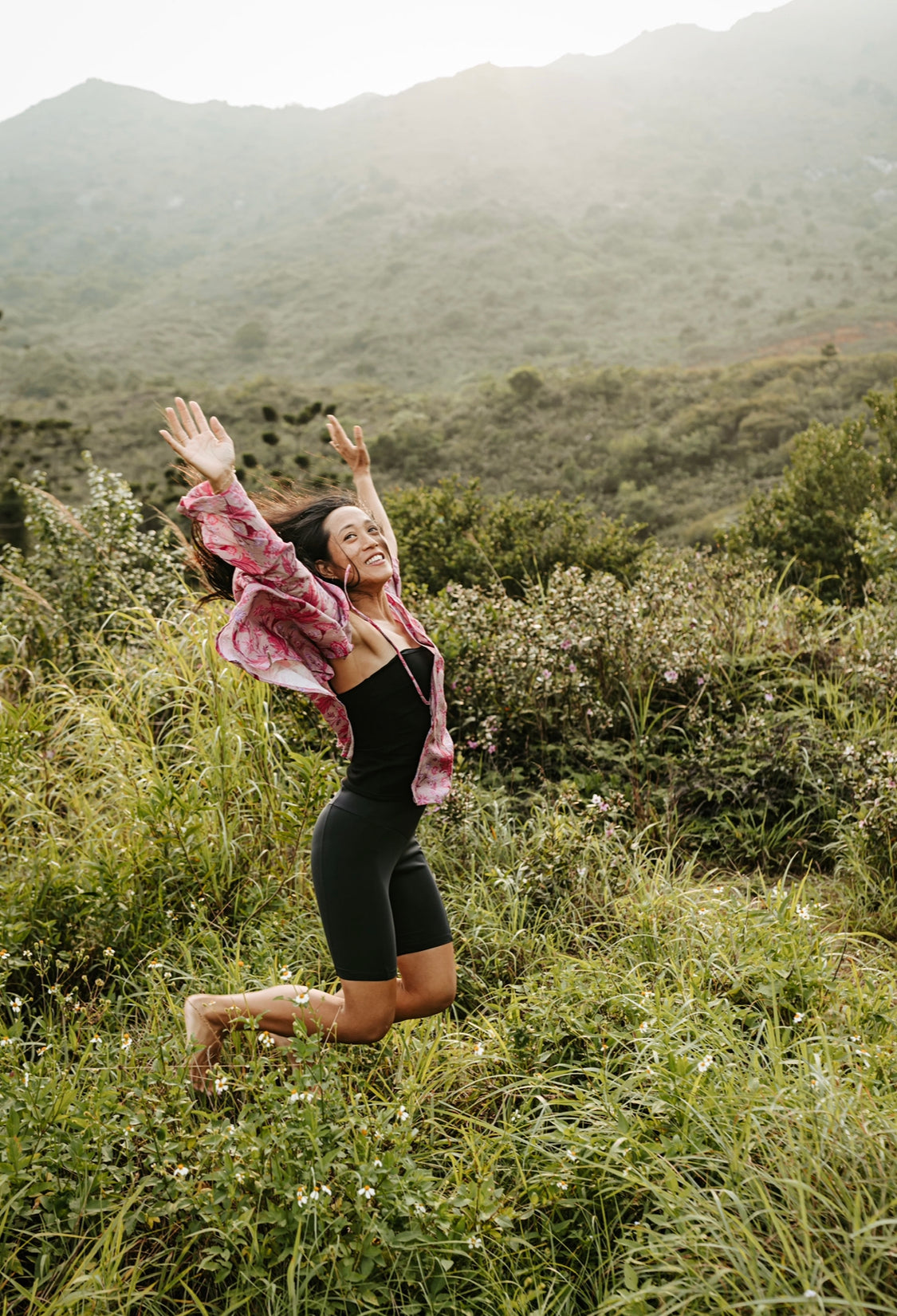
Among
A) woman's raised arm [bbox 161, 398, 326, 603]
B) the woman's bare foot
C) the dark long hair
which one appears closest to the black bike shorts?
the woman's bare foot

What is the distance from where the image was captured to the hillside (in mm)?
23891

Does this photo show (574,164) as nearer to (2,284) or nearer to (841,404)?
(2,284)

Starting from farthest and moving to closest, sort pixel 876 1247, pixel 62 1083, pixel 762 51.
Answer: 1. pixel 762 51
2. pixel 62 1083
3. pixel 876 1247

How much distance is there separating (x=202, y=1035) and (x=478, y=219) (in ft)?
274

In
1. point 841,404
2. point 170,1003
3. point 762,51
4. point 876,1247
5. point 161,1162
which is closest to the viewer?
point 876,1247

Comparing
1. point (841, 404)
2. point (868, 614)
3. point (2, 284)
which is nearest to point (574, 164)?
point (2, 284)

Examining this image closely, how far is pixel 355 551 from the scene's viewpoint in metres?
2.57

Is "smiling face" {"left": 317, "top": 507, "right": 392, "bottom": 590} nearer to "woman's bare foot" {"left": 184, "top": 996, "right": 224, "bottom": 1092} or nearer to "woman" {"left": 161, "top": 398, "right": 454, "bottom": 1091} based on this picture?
"woman" {"left": 161, "top": 398, "right": 454, "bottom": 1091}

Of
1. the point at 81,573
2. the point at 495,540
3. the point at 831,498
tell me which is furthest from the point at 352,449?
the point at 831,498

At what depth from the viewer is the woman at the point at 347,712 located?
227cm

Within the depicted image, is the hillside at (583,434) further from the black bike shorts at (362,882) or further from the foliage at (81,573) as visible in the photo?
the black bike shorts at (362,882)

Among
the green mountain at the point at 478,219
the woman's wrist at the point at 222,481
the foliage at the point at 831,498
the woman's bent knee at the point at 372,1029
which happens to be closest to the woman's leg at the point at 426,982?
the woman's bent knee at the point at 372,1029

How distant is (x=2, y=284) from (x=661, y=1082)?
77.1 meters

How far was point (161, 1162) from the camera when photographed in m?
2.12
